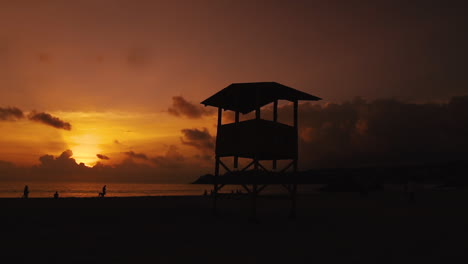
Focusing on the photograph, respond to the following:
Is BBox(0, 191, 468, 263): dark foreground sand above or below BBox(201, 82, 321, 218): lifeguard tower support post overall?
below

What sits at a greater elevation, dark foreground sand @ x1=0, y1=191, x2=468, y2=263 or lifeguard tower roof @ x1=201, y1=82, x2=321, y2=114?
lifeguard tower roof @ x1=201, y1=82, x2=321, y2=114

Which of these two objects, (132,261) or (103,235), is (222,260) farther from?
(103,235)

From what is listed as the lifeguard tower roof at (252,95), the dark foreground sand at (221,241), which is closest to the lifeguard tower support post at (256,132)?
the lifeguard tower roof at (252,95)

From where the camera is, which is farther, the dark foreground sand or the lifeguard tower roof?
the lifeguard tower roof

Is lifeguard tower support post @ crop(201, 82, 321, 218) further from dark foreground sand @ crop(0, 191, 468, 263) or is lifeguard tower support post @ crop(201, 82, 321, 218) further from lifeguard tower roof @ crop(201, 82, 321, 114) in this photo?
dark foreground sand @ crop(0, 191, 468, 263)

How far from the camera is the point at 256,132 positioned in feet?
47.5

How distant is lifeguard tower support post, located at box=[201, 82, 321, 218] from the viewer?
14.6 meters

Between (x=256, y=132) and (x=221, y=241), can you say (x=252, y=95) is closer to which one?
(x=256, y=132)

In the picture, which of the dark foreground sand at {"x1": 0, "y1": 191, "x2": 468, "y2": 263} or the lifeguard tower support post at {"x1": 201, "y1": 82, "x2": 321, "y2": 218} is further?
the lifeguard tower support post at {"x1": 201, "y1": 82, "x2": 321, "y2": 218}

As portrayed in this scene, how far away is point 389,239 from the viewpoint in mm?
10953

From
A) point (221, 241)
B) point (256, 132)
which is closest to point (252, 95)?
point (256, 132)

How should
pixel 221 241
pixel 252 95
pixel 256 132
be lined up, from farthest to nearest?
1. pixel 252 95
2. pixel 256 132
3. pixel 221 241

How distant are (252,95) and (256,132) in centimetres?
281

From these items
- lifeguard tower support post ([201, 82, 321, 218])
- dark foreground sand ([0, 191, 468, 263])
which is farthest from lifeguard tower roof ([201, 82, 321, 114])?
dark foreground sand ([0, 191, 468, 263])
